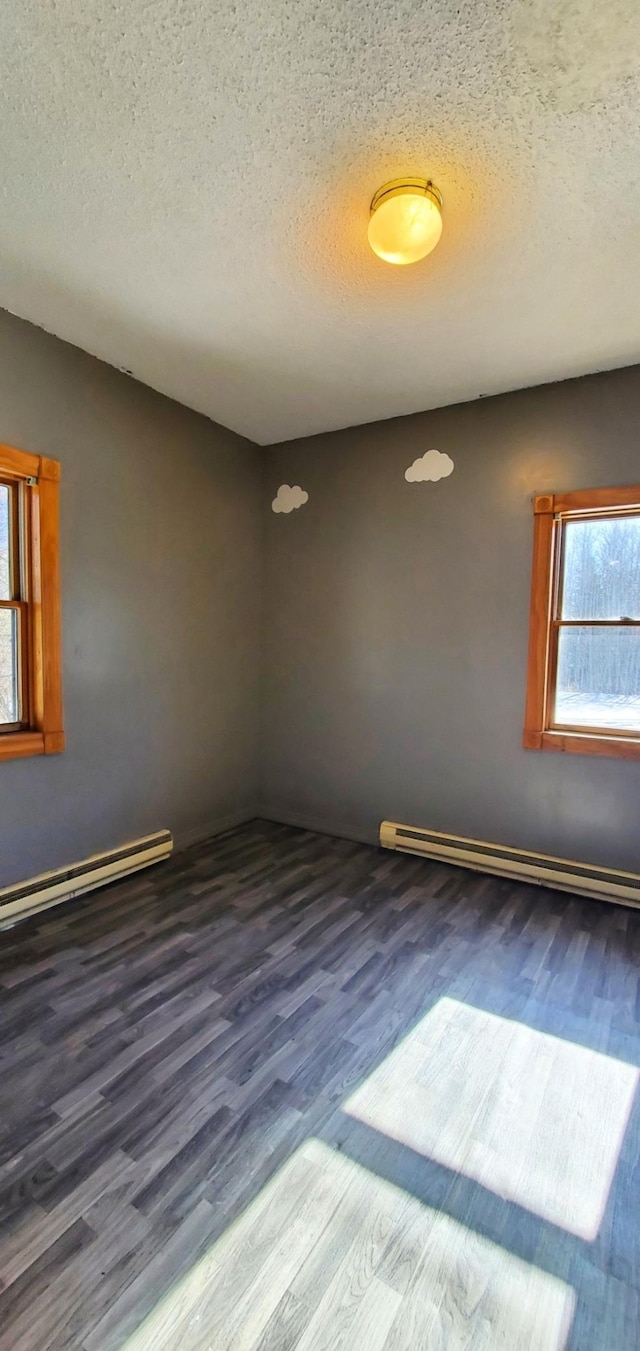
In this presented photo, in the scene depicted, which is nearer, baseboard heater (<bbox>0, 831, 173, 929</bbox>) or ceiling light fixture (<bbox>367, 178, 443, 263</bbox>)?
ceiling light fixture (<bbox>367, 178, 443, 263</bbox>)

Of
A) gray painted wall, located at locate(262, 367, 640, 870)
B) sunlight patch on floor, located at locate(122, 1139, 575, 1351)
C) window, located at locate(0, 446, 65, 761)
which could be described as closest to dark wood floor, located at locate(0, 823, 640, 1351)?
sunlight patch on floor, located at locate(122, 1139, 575, 1351)

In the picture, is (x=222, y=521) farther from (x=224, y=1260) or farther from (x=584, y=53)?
(x=224, y=1260)

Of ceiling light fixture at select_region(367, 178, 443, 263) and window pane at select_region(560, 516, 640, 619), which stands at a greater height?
ceiling light fixture at select_region(367, 178, 443, 263)

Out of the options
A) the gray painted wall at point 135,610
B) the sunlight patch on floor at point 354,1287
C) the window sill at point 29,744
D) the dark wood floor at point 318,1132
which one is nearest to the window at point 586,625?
the dark wood floor at point 318,1132

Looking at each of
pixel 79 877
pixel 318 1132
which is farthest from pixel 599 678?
pixel 79 877

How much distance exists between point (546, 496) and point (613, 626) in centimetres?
76

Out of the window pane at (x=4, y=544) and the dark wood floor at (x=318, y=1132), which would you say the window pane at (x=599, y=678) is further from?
the window pane at (x=4, y=544)

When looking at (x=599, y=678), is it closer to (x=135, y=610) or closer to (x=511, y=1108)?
(x=511, y=1108)

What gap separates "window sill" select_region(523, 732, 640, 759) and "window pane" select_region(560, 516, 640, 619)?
0.62 meters

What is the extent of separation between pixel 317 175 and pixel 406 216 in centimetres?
29

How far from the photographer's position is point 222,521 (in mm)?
3539

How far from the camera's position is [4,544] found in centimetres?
250

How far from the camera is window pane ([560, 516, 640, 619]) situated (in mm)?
2758

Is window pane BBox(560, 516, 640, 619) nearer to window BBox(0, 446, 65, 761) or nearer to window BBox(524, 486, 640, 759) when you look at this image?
window BBox(524, 486, 640, 759)
